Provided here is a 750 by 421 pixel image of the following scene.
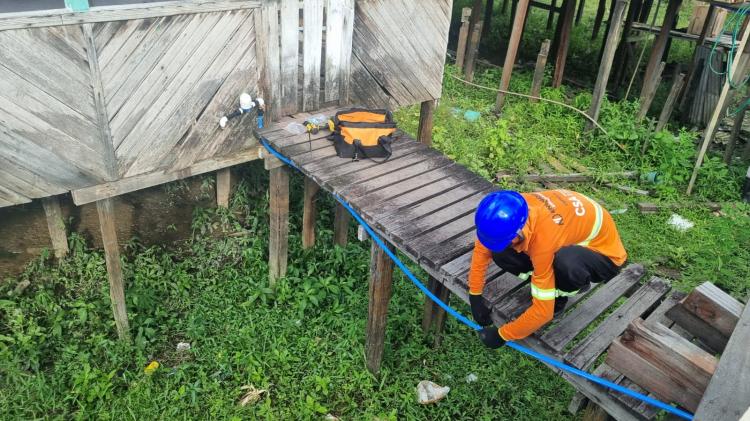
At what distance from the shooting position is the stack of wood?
256 cm

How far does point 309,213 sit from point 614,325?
3598mm

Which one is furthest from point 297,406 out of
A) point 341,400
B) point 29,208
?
point 29,208

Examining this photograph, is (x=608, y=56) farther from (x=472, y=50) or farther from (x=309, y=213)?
(x=309, y=213)

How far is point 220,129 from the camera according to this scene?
5340 millimetres

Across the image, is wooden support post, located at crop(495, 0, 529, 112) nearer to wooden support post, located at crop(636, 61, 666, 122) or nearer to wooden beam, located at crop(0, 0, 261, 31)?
wooden support post, located at crop(636, 61, 666, 122)

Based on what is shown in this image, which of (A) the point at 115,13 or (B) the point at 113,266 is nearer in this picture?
(A) the point at 115,13

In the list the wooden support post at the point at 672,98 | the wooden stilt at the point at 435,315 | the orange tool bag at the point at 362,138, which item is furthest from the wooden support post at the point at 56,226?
the wooden support post at the point at 672,98

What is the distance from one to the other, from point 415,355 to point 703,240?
4.63 metres

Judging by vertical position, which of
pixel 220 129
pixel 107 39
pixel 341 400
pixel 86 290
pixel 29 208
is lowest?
pixel 341 400

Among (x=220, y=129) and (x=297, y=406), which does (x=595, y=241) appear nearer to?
(x=297, y=406)

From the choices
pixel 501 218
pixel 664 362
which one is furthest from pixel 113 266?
pixel 664 362

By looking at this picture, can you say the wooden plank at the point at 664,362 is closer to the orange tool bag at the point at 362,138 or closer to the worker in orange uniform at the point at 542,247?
the worker in orange uniform at the point at 542,247

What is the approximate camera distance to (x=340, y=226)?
645 centimetres

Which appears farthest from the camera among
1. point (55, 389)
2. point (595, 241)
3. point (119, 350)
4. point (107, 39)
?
point (119, 350)
